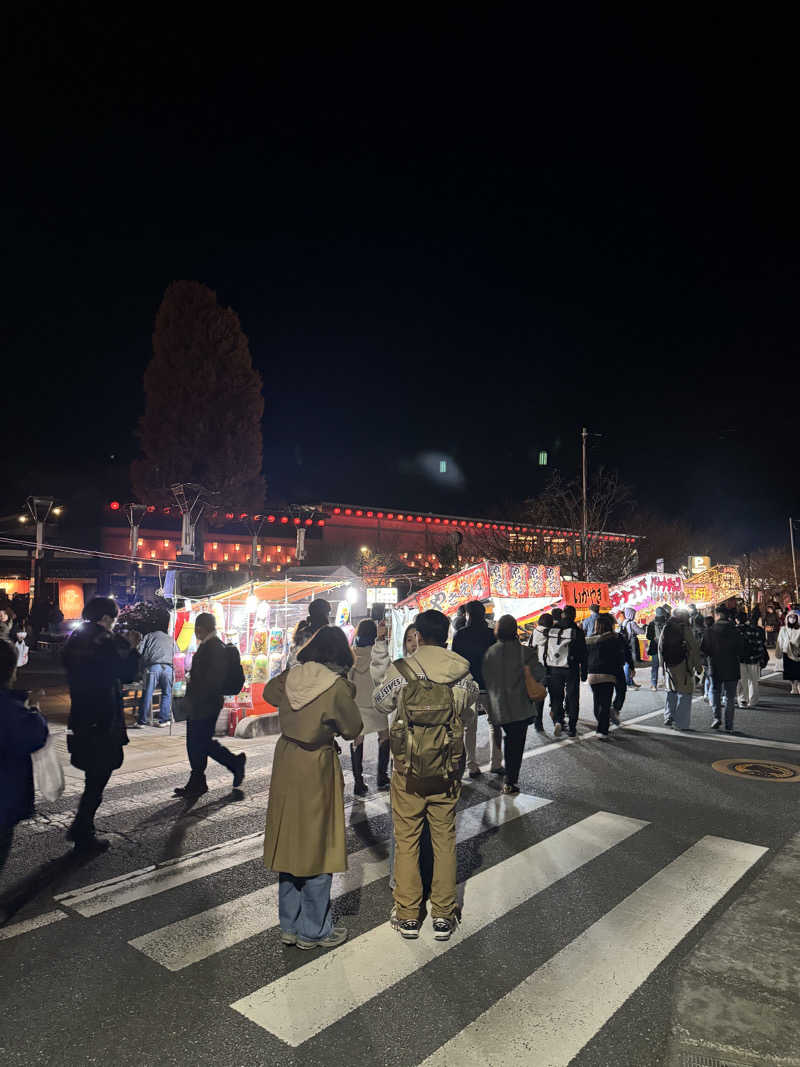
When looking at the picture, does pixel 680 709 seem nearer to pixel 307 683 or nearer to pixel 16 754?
pixel 307 683

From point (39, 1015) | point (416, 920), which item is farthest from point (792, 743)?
point (39, 1015)

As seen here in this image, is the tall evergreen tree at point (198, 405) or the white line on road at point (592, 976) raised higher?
the tall evergreen tree at point (198, 405)

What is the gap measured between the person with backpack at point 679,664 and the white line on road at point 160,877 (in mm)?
6747

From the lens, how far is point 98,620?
225 inches

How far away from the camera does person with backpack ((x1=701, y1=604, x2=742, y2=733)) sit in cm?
992

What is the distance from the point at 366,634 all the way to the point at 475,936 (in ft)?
12.7

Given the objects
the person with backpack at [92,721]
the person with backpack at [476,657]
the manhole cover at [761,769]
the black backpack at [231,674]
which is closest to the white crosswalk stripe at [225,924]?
the person with backpack at [92,721]

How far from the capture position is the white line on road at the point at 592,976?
2938 mm

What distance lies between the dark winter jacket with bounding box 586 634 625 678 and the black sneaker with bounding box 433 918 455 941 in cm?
610

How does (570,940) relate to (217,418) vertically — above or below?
below

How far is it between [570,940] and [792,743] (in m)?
6.99

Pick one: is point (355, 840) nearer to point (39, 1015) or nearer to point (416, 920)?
point (416, 920)

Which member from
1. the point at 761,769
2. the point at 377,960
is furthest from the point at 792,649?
the point at 377,960

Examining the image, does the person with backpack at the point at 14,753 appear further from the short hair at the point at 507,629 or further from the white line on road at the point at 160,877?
the short hair at the point at 507,629
